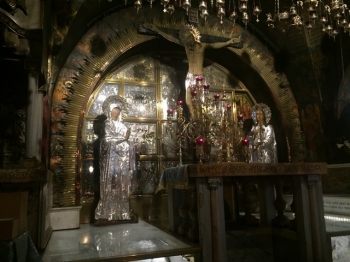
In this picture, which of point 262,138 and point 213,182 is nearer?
point 213,182

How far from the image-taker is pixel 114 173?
216 inches

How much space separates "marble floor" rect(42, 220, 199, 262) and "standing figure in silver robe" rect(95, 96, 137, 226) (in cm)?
41

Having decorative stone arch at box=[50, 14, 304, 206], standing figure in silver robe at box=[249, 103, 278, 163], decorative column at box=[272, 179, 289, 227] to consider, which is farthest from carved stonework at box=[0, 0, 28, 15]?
standing figure in silver robe at box=[249, 103, 278, 163]

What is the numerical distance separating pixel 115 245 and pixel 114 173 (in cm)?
194

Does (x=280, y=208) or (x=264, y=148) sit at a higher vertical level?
(x=264, y=148)

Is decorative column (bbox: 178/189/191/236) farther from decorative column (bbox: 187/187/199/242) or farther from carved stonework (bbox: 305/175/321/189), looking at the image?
carved stonework (bbox: 305/175/321/189)

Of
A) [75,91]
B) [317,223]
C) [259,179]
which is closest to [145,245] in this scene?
[259,179]

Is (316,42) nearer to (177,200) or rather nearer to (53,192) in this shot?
(177,200)

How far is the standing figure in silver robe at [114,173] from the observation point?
5.40m

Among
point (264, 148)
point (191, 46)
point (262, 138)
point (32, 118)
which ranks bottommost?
point (264, 148)

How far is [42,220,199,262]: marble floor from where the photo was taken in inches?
128

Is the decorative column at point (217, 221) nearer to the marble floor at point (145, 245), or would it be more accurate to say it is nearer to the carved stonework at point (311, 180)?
the marble floor at point (145, 245)

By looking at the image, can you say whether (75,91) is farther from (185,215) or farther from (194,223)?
(194,223)

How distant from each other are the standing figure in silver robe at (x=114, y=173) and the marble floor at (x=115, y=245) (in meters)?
0.41
